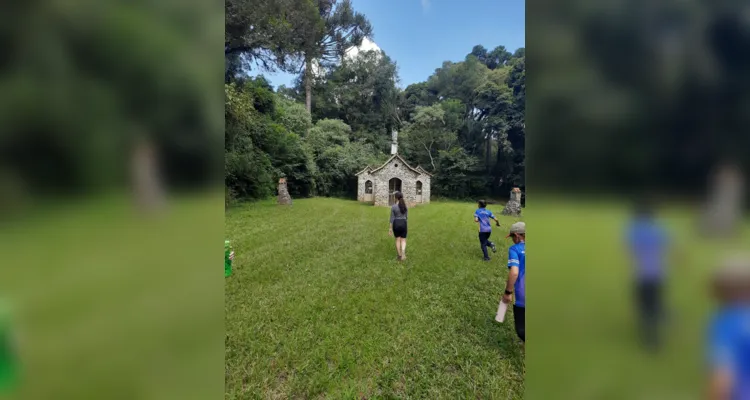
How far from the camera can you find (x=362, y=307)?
2.48 metres

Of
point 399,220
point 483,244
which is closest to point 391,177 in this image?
point 399,220

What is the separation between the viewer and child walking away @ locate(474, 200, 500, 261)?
2.15 meters

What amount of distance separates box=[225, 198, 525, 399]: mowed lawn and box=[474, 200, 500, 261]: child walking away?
0.06 metres

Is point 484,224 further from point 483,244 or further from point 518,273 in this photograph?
point 518,273

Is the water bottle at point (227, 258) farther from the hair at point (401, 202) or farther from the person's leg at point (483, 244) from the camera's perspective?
the person's leg at point (483, 244)

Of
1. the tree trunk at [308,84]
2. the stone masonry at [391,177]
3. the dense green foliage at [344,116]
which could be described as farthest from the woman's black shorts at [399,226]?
the tree trunk at [308,84]
